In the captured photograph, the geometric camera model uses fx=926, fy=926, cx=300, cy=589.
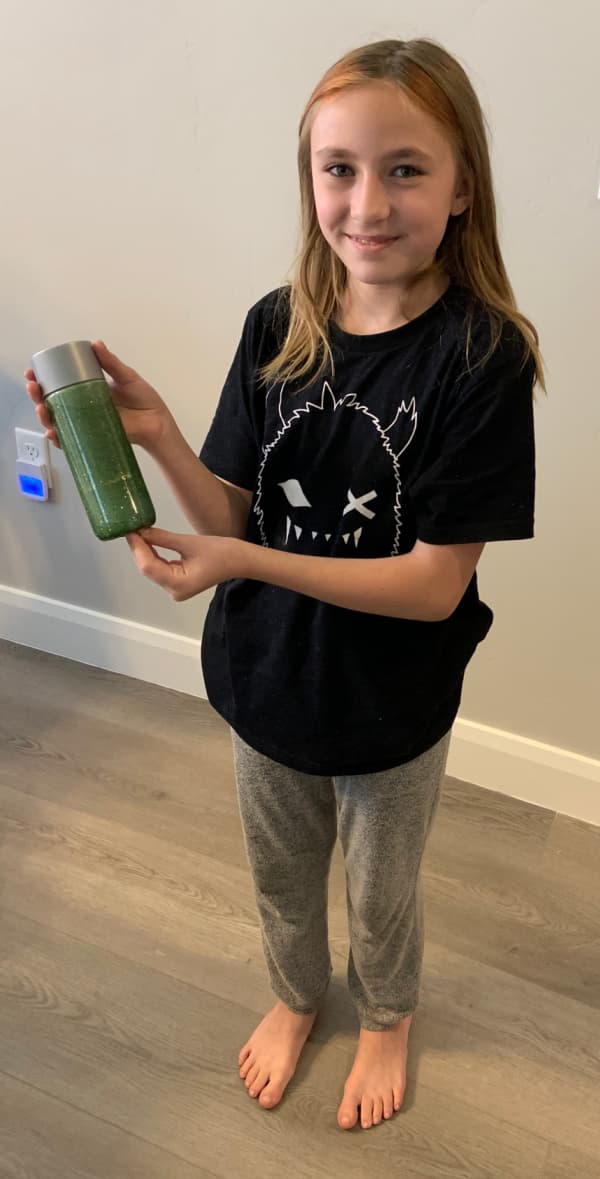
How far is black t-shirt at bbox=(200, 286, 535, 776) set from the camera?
0.75 m

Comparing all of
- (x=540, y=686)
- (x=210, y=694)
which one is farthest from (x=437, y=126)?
(x=540, y=686)

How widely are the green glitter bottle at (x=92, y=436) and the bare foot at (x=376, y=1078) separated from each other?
793mm

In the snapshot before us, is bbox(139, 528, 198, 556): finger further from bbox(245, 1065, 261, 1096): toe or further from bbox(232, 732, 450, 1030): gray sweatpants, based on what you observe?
bbox(245, 1065, 261, 1096): toe

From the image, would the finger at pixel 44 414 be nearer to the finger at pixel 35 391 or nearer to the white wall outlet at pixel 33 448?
the finger at pixel 35 391

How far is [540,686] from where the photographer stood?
5.06ft

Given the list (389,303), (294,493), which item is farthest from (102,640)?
(389,303)

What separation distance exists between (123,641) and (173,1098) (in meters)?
0.94

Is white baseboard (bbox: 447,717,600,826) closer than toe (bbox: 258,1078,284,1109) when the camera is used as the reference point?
No

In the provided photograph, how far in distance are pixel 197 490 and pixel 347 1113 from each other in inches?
31.6

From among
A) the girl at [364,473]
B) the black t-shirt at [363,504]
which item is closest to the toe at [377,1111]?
the girl at [364,473]

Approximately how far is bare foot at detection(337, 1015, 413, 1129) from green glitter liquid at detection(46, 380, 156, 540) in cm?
79

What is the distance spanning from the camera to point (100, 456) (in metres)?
0.76

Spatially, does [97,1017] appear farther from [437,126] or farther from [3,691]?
[437,126]

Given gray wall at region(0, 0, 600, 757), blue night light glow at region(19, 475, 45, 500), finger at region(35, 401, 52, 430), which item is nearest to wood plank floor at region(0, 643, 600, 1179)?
gray wall at region(0, 0, 600, 757)
